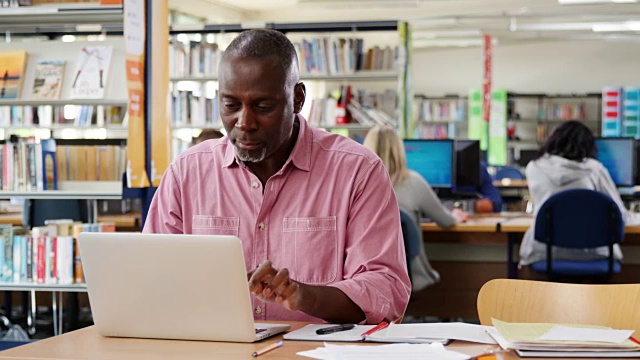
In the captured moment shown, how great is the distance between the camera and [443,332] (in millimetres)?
1760

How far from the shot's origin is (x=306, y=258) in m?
2.06

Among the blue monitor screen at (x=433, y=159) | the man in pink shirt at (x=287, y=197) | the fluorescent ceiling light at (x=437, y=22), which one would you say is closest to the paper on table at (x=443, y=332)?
the man in pink shirt at (x=287, y=197)

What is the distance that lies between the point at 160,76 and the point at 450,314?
2.45 m

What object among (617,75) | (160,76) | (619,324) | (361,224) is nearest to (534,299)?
(619,324)

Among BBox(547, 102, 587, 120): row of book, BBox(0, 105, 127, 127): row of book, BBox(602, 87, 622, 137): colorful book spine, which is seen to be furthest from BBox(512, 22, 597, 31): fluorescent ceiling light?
BBox(0, 105, 127, 127): row of book

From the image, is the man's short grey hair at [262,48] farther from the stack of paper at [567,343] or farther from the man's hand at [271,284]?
the stack of paper at [567,343]

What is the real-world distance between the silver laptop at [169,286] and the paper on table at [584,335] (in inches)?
19.9

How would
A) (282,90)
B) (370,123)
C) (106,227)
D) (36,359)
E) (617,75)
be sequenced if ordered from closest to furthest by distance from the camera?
1. (36,359)
2. (282,90)
3. (106,227)
4. (370,123)
5. (617,75)

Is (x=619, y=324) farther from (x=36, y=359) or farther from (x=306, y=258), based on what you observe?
(x=36, y=359)

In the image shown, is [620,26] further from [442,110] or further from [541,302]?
[541,302]

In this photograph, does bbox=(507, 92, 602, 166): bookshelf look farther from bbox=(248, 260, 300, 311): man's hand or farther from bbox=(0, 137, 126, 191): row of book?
bbox=(248, 260, 300, 311): man's hand

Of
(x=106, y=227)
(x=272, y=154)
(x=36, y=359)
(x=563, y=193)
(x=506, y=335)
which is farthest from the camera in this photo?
(x=563, y=193)

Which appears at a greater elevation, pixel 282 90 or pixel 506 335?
pixel 282 90

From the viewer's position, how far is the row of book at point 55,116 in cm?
662
